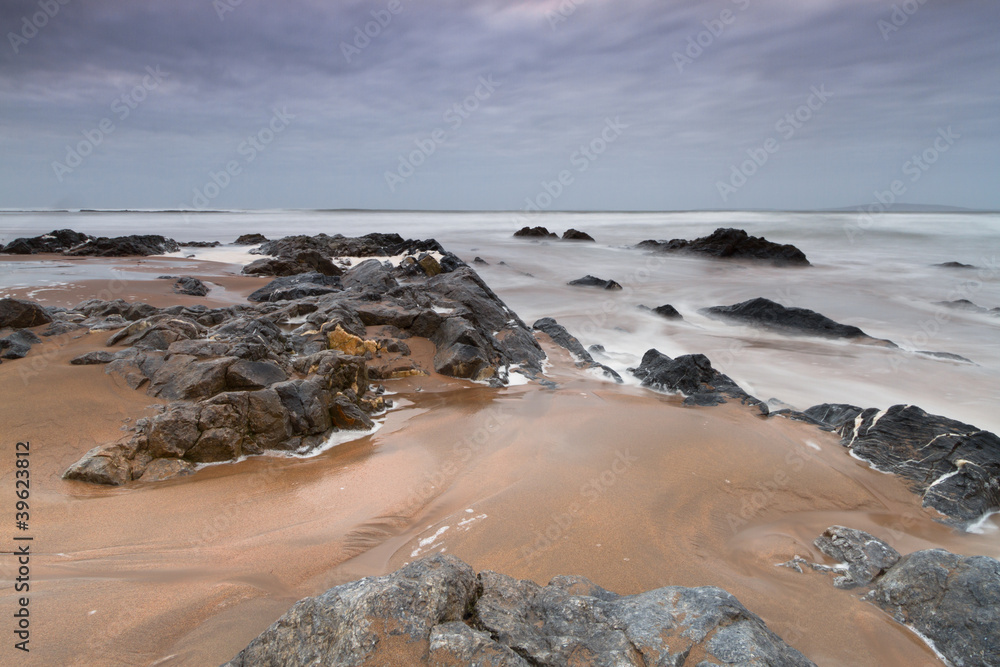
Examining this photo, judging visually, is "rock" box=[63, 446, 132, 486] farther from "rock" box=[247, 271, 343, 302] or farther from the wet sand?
"rock" box=[247, 271, 343, 302]

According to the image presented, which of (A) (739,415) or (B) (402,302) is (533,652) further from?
(B) (402,302)

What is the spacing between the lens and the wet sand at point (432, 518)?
93.5 inches

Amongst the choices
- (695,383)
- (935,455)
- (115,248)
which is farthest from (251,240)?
(935,455)

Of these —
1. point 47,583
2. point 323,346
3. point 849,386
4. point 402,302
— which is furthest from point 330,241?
point 47,583

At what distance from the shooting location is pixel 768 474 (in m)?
4.31

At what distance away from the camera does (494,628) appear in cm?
190

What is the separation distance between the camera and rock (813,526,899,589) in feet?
9.57

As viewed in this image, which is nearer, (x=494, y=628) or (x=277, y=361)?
(x=494, y=628)

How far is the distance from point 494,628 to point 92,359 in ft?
15.0

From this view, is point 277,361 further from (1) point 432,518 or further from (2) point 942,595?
(2) point 942,595

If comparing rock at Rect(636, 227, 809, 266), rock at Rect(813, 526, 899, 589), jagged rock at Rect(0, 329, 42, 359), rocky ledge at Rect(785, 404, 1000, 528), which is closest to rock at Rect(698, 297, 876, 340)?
rocky ledge at Rect(785, 404, 1000, 528)

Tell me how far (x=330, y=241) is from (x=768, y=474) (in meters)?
19.4

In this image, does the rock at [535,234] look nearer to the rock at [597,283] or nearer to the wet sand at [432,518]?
the rock at [597,283]

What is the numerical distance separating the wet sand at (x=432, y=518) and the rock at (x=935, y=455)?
6.7 inches
